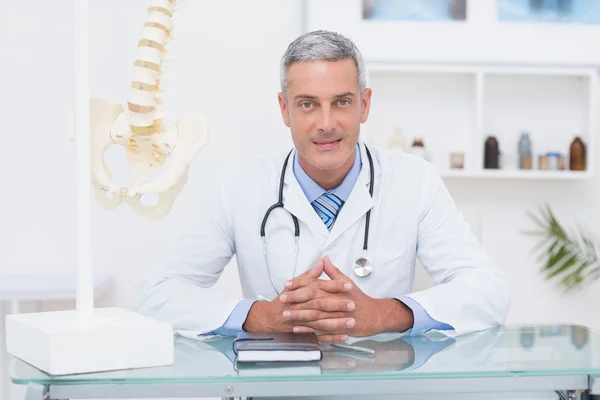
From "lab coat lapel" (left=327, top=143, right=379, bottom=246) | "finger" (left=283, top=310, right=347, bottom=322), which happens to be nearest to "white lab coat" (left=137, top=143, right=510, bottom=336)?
"lab coat lapel" (left=327, top=143, right=379, bottom=246)

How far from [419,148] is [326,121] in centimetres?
141

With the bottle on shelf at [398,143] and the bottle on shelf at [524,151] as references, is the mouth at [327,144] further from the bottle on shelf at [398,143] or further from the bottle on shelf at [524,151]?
the bottle on shelf at [524,151]

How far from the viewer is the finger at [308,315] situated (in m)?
1.68

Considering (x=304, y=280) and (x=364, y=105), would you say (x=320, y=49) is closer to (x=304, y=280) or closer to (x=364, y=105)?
(x=364, y=105)

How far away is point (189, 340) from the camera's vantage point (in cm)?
165

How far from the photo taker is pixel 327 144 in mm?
2047

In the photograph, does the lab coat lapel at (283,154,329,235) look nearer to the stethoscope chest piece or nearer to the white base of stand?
the stethoscope chest piece

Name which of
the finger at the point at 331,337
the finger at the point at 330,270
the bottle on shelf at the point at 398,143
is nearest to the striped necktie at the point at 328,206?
the finger at the point at 330,270

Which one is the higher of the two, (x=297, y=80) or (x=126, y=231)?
(x=297, y=80)

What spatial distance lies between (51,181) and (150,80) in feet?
6.37

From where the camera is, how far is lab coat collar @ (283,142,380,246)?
2.12 m

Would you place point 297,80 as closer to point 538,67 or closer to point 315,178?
point 315,178

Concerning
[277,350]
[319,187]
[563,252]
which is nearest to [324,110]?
[319,187]

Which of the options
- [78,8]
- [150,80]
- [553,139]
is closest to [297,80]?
[150,80]
